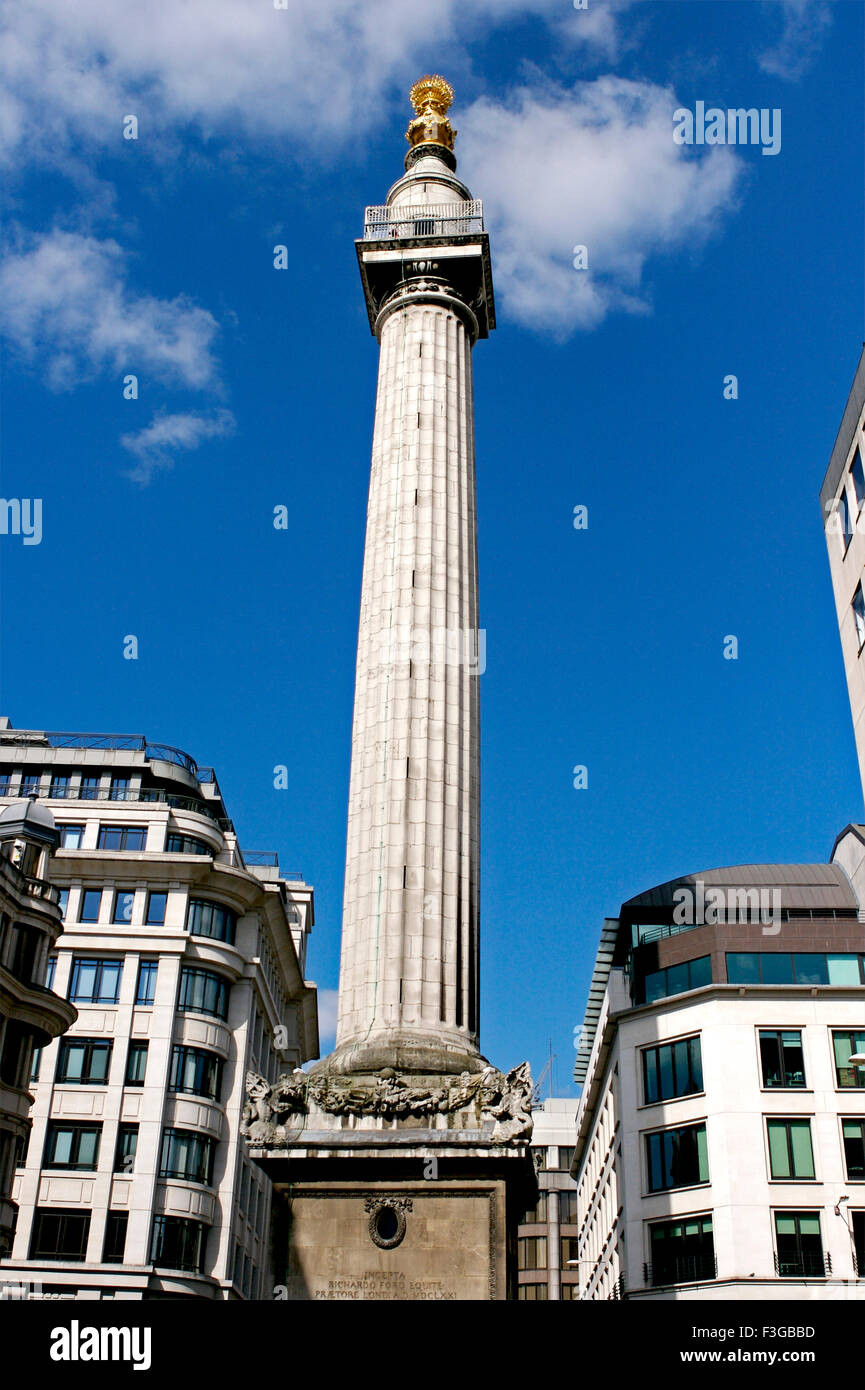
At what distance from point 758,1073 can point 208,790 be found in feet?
122

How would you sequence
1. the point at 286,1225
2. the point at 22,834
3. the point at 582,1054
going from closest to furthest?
the point at 286,1225, the point at 22,834, the point at 582,1054

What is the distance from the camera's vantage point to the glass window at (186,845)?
5819 centimetres

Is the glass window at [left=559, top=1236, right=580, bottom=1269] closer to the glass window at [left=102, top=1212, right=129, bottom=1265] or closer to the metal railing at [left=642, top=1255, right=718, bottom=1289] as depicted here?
the metal railing at [left=642, top=1255, right=718, bottom=1289]

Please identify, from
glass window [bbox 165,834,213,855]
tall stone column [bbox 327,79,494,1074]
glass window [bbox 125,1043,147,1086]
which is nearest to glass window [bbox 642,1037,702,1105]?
glass window [bbox 125,1043,147,1086]

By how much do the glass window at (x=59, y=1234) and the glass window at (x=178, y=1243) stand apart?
9.00ft

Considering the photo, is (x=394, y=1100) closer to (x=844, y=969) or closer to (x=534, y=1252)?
(x=844, y=969)

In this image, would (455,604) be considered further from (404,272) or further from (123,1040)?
(123,1040)

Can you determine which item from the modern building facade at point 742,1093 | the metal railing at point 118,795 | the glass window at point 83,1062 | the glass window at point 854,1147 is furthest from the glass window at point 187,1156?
the glass window at point 854,1147

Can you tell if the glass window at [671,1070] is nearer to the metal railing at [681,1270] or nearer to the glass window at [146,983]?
the metal railing at [681,1270]

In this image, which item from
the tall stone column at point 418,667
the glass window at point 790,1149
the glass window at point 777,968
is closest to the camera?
the tall stone column at point 418,667

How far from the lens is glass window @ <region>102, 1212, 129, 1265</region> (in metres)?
47.2

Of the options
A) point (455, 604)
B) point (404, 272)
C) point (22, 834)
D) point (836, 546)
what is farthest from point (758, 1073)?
point (404, 272)

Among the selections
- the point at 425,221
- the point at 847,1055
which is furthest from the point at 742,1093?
the point at 425,221

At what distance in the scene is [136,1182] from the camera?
4819cm
